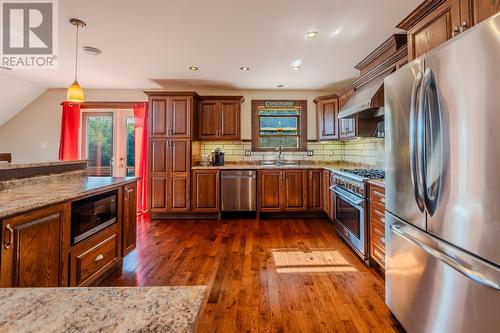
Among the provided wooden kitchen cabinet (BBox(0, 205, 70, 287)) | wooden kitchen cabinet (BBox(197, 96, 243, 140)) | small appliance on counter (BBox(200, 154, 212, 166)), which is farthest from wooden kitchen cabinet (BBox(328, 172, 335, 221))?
wooden kitchen cabinet (BBox(0, 205, 70, 287))

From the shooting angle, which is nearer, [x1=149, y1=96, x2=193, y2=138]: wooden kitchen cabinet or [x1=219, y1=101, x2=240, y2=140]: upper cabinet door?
[x1=149, y1=96, x2=193, y2=138]: wooden kitchen cabinet

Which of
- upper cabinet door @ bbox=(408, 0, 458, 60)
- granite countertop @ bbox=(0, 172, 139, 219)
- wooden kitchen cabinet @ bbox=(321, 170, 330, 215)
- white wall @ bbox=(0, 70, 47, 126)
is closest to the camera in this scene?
granite countertop @ bbox=(0, 172, 139, 219)

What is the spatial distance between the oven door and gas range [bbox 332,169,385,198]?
0.20ft

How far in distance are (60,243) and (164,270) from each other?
109 centimetres

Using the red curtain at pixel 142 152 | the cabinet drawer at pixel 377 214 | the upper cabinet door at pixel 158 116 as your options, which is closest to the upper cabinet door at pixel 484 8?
the cabinet drawer at pixel 377 214

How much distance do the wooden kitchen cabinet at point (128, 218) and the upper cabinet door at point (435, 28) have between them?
2.70 m

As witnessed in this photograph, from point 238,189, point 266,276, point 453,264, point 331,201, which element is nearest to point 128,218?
point 266,276

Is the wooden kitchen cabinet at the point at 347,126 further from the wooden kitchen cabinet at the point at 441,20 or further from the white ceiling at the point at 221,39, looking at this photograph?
the wooden kitchen cabinet at the point at 441,20

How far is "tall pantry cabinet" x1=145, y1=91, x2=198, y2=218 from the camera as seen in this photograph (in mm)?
4219

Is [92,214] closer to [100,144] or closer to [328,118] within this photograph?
[100,144]

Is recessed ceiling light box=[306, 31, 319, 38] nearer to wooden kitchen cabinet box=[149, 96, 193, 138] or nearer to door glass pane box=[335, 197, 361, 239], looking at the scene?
door glass pane box=[335, 197, 361, 239]

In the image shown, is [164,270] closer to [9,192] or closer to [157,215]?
[9,192]

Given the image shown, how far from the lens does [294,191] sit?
13.9ft

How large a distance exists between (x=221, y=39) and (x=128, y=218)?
7.18 ft
